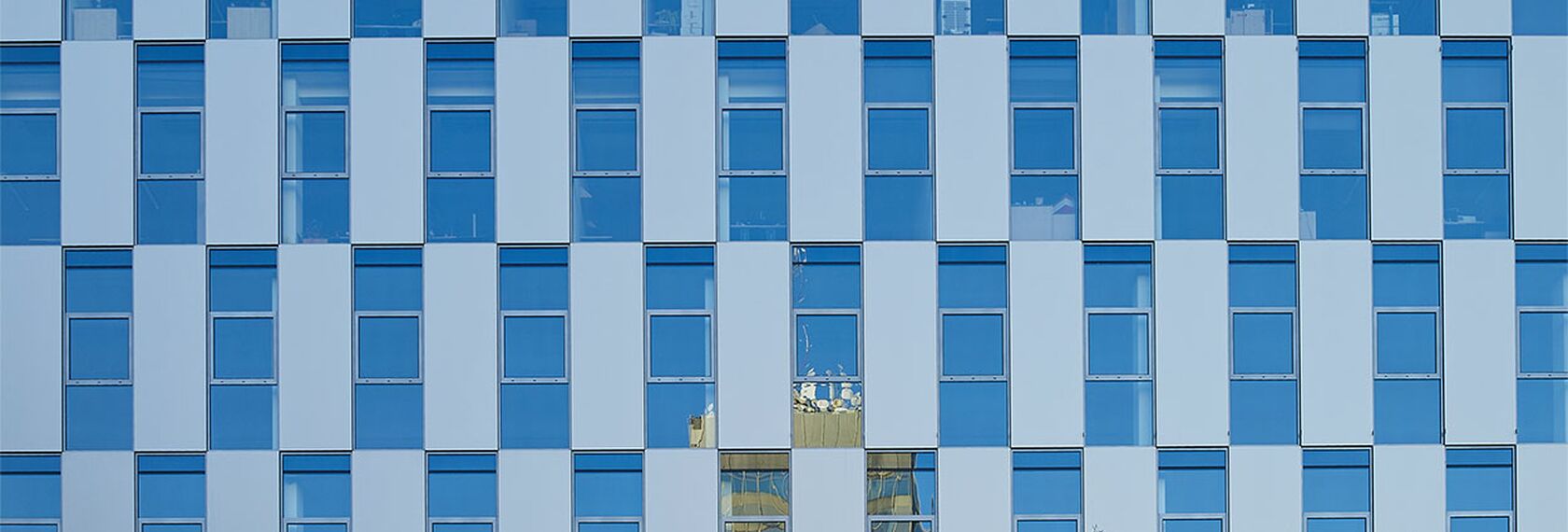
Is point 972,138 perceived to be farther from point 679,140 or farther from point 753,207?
point 679,140

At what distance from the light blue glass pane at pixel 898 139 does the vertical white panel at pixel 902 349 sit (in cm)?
79

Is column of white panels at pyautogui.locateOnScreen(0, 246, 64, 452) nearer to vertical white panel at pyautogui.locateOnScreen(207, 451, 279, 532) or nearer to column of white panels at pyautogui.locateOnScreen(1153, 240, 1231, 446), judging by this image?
vertical white panel at pyautogui.locateOnScreen(207, 451, 279, 532)

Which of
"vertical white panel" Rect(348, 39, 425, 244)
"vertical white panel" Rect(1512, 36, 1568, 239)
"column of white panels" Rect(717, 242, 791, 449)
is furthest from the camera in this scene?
"vertical white panel" Rect(1512, 36, 1568, 239)

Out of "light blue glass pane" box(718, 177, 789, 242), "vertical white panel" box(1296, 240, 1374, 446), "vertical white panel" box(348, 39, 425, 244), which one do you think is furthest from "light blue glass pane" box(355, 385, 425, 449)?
"vertical white panel" box(1296, 240, 1374, 446)

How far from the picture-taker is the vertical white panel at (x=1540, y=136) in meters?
13.2

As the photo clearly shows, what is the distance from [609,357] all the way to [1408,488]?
7.76 metres

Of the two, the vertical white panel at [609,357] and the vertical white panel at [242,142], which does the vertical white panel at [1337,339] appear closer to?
the vertical white panel at [609,357]

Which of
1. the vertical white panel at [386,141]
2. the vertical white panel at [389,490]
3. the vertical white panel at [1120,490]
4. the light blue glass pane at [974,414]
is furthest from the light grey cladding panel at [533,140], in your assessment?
the vertical white panel at [1120,490]

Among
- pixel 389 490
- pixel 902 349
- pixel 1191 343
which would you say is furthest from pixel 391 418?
pixel 1191 343

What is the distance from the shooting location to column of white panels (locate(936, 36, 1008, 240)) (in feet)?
42.8

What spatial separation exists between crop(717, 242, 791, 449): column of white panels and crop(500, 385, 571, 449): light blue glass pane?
4.95 ft

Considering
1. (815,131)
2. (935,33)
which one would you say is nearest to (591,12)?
(815,131)

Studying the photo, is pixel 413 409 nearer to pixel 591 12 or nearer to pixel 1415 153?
pixel 591 12

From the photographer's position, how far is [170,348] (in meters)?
13.1
